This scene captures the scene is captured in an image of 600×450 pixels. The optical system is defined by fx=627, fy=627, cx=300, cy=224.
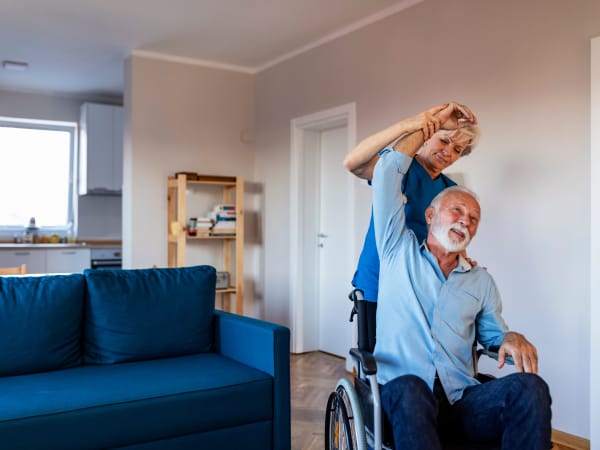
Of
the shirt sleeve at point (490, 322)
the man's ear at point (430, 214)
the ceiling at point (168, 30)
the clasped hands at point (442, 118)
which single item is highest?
the ceiling at point (168, 30)

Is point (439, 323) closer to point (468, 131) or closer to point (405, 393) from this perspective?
point (405, 393)

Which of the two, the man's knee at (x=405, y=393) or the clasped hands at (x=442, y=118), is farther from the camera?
the clasped hands at (x=442, y=118)

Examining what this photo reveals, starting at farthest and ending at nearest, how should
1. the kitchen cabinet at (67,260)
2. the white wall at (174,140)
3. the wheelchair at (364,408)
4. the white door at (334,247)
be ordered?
1. the kitchen cabinet at (67,260)
2. the white wall at (174,140)
3. the white door at (334,247)
4. the wheelchair at (364,408)

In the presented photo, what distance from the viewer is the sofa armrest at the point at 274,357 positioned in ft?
9.11

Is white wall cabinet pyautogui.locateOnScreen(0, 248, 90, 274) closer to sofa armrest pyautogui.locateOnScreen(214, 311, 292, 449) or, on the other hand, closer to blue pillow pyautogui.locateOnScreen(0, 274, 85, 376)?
blue pillow pyautogui.locateOnScreen(0, 274, 85, 376)

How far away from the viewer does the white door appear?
5.38 metres

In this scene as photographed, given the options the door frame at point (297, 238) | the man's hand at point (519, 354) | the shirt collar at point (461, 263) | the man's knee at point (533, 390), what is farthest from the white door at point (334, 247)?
the man's knee at point (533, 390)

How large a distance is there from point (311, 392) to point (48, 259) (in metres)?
3.82

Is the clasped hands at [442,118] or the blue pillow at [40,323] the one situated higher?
the clasped hands at [442,118]

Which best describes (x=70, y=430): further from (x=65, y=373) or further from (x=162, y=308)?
(x=162, y=308)

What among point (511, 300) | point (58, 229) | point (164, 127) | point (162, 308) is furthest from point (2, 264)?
point (511, 300)

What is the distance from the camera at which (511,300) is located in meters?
3.63

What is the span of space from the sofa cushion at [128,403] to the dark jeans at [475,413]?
3.04 feet

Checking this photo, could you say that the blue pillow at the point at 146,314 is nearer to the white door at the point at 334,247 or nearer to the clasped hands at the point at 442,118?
the clasped hands at the point at 442,118
